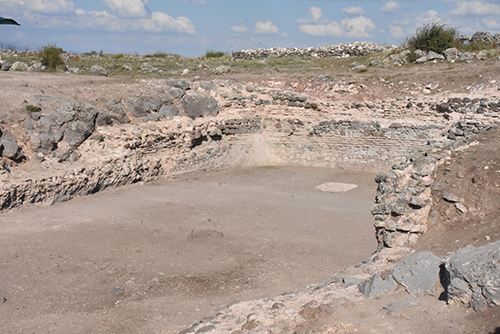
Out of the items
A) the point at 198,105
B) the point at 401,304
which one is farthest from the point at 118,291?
the point at 198,105

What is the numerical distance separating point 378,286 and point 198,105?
1112 cm

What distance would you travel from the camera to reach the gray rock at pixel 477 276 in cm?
391

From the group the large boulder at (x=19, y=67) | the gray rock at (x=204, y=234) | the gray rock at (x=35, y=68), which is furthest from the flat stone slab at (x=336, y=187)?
the large boulder at (x=19, y=67)

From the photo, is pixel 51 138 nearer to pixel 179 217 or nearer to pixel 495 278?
pixel 179 217

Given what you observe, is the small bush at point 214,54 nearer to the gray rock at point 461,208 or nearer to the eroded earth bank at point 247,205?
the eroded earth bank at point 247,205

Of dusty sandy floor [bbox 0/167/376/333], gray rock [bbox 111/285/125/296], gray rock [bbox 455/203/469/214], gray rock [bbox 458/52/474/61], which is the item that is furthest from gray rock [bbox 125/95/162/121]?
gray rock [bbox 458/52/474/61]

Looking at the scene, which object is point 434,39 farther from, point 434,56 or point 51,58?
point 51,58

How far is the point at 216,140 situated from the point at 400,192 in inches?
376

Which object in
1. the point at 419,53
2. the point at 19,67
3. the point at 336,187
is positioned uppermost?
the point at 419,53

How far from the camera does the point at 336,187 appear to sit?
515 inches

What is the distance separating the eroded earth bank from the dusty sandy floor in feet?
0.12

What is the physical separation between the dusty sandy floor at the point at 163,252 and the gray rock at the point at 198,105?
318cm

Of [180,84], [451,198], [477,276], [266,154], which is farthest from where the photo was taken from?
[266,154]

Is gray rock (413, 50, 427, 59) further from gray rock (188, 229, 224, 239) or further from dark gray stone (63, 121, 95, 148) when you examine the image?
dark gray stone (63, 121, 95, 148)
